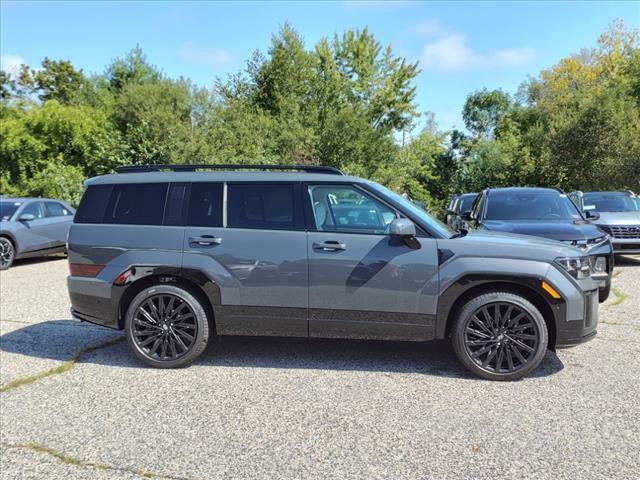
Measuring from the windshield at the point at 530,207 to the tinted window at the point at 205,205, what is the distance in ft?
16.6

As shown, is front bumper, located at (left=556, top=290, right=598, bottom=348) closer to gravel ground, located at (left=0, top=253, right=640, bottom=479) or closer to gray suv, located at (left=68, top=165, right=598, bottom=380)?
gray suv, located at (left=68, top=165, right=598, bottom=380)

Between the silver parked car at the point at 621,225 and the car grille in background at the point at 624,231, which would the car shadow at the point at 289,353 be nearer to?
the silver parked car at the point at 621,225

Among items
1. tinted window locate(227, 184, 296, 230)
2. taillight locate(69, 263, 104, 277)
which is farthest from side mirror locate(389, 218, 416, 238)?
taillight locate(69, 263, 104, 277)

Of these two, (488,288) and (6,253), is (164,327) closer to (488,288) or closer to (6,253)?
(488,288)

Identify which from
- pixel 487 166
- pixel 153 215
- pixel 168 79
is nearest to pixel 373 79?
pixel 487 166

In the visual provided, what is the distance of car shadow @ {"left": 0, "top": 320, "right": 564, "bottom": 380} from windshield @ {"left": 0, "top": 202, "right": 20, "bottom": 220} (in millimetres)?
6789

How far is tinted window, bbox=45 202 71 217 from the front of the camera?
12.6 metres

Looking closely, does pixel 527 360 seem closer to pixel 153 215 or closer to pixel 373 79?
pixel 153 215


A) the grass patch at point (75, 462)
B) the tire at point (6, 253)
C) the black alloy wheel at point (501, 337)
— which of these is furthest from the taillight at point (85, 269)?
the tire at point (6, 253)

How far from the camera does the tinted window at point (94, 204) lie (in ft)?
16.3

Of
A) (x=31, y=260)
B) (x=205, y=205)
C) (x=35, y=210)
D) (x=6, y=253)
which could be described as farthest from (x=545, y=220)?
(x=31, y=260)

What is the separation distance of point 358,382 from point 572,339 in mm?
1844

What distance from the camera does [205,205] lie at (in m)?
4.80

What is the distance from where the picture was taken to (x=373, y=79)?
34.2 meters
